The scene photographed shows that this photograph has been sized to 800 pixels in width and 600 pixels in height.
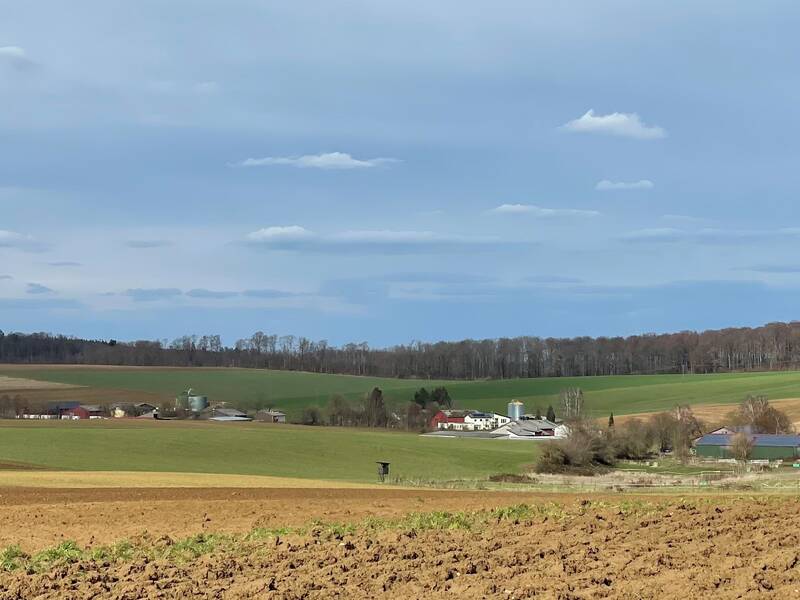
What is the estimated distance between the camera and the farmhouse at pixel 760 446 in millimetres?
84375

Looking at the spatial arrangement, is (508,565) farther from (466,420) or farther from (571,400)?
(571,400)

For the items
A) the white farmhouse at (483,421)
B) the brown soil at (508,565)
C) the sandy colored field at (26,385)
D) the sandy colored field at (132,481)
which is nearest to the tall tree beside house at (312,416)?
the white farmhouse at (483,421)

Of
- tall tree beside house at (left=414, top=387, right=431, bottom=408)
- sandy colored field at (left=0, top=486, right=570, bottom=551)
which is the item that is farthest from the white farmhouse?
sandy colored field at (left=0, top=486, right=570, bottom=551)

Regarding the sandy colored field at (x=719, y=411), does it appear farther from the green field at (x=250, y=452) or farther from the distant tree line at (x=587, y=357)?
the distant tree line at (x=587, y=357)

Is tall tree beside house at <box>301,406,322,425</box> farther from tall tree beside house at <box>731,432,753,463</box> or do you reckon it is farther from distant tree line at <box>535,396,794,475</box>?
tall tree beside house at <box>731,432,753,463</box>

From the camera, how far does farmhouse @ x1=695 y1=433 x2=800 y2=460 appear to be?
84.4 meters

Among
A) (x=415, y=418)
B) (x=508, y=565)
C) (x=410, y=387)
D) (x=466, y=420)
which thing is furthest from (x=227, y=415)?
(x=508, y=565)

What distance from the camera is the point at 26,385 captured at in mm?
133500

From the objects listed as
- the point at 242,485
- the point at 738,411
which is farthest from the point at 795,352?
the point at 242,485

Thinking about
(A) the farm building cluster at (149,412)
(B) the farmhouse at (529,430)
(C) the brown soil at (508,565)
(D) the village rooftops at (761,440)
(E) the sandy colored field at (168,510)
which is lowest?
(B) the farmhouse at (529,430)

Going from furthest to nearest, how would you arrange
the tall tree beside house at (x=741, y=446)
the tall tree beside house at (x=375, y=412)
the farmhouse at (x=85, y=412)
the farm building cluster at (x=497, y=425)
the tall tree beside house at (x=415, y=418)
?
1. the tall tree beside house at (x=415, y=418)
2. the tall tree beside house at (x=375, y=412)
3. the farmhouse at (x=85, y=412)
4. the farm building cluster at (x=497, y=425)
5. the tall tree beside house at (x=741, y=446)

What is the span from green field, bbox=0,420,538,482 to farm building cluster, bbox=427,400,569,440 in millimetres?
21490

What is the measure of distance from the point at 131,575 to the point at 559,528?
688 cm

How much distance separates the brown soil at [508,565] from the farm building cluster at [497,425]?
91778 millimetres
